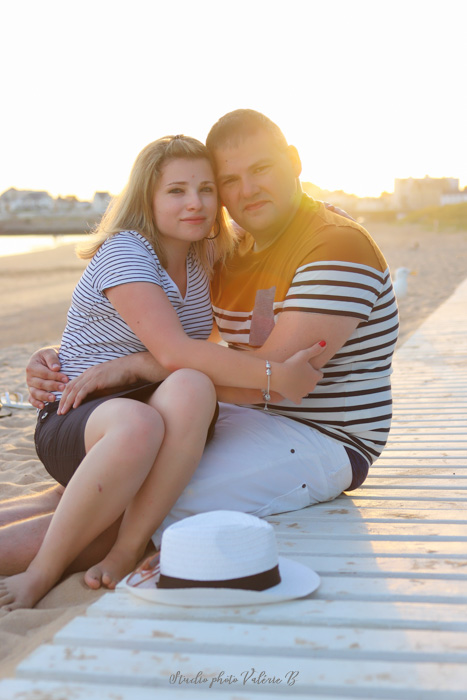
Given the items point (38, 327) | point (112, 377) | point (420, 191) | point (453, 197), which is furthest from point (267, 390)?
point (420, 191)

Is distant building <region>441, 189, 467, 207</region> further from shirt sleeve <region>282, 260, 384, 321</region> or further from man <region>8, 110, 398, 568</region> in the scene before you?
shirt sleeve <region>282, 260, 384, 321</region>

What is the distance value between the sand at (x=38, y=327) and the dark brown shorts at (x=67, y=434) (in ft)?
1.35

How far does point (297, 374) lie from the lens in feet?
8.56

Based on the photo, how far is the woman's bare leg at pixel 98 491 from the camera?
232 centimetres

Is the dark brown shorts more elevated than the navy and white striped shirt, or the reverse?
the navy and white striped shirt

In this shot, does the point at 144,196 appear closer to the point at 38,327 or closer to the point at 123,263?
the point at 123,263

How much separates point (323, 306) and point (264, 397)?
0.40m

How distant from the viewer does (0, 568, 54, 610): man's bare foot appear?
232cm

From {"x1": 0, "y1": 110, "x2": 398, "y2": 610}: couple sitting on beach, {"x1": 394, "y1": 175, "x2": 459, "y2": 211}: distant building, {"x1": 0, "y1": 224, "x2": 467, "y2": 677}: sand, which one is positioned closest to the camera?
{"x1": 0, "y1": 224, "x2": 467, "y2": 677}: sand

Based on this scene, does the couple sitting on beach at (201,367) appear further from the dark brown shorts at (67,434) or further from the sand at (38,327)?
the sand at (38,327)

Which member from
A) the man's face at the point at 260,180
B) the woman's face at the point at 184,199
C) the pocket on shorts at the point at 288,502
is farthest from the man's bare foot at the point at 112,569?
the man's face at the point at 260,180

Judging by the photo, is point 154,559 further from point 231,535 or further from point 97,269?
point 97,269

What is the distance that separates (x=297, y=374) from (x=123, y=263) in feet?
2.42

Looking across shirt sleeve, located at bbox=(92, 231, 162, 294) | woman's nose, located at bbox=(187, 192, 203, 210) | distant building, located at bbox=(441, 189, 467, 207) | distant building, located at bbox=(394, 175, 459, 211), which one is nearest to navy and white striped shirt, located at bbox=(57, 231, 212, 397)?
shirt sleeve, located at bbox=(92, 231, 162, 294)
